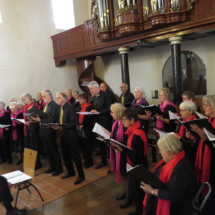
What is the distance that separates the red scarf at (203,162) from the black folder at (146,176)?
97 cm

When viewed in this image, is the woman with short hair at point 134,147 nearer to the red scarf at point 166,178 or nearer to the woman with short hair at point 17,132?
the red scarf at point 166,178

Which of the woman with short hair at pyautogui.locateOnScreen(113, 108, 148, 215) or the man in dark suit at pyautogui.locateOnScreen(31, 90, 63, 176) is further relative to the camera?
the man in dark suit at pyautogui.locateOnScreen(31, 90, 63, 176)

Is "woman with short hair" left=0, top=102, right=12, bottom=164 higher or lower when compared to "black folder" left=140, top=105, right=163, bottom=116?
lower

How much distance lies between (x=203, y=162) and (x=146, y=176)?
1.12 meters

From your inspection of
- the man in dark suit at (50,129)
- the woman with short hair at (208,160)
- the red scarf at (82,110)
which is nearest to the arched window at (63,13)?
the red scarf at (82,110)

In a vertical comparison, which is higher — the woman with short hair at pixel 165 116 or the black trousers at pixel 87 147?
the woman with short hair at pixel 165 116

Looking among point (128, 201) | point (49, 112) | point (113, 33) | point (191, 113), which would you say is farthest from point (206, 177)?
point (113, 33)

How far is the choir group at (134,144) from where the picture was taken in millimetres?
1994

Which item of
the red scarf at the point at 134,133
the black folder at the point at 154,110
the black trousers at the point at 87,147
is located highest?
the black folder at the point at 154,110

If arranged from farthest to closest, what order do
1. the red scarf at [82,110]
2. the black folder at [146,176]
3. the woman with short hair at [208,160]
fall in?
the red scarf at [82,110], the woman with short hair at [208,160], the black folder at [146,176]

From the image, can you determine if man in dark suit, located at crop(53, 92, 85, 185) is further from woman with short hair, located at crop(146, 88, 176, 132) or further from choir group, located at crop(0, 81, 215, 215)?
woman with short hair, located at crop(146, 88, 176, 132)

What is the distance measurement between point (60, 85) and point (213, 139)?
7.42 metres

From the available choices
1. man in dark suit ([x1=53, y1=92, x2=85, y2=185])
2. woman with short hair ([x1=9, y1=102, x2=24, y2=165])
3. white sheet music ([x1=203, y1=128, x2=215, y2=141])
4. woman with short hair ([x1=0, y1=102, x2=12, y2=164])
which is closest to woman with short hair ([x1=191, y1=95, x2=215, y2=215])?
white sheet music ([x1=203, y1=128, x2=215, y2=141])

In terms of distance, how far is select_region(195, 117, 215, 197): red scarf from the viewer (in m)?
2.64
